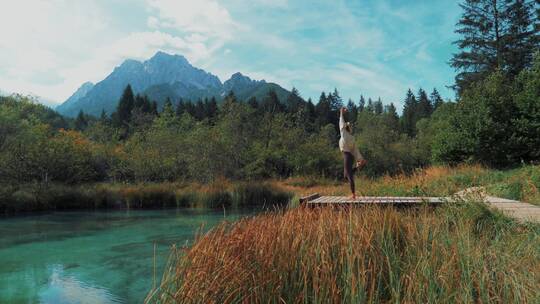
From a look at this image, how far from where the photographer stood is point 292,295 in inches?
103

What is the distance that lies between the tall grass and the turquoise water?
0.30 metres

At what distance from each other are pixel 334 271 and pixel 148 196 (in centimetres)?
1641

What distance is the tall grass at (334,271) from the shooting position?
7.54 feet

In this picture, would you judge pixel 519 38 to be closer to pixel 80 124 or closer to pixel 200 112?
pixel 200 112

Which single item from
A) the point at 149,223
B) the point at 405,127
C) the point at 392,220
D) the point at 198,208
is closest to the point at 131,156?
the point at 198,208

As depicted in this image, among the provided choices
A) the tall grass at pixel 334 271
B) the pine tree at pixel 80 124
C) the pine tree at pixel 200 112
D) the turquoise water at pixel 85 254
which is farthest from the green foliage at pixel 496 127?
the pine tree at pixel 80 124

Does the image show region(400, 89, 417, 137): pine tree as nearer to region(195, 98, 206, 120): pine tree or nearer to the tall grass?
region(195, 98, 206, 120): pine tree

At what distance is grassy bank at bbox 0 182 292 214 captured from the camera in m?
17.1

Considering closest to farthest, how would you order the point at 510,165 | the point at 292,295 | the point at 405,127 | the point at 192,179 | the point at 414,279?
the point at 414,279 → the point at 292,295 → the point at 510,165 → the point at 192,179 → the point at 405,127

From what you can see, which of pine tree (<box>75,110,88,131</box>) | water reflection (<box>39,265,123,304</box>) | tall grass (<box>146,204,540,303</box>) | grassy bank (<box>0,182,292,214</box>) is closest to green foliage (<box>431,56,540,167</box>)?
grassy bank (<box>0,182,292,214</box>)

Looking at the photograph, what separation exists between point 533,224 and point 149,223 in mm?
10812

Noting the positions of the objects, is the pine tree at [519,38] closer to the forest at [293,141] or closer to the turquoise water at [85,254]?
the forest at [293,141]

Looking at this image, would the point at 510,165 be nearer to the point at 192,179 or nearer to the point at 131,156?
the point at 192,179

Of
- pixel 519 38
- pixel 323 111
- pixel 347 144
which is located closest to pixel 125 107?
pixel 323 111
